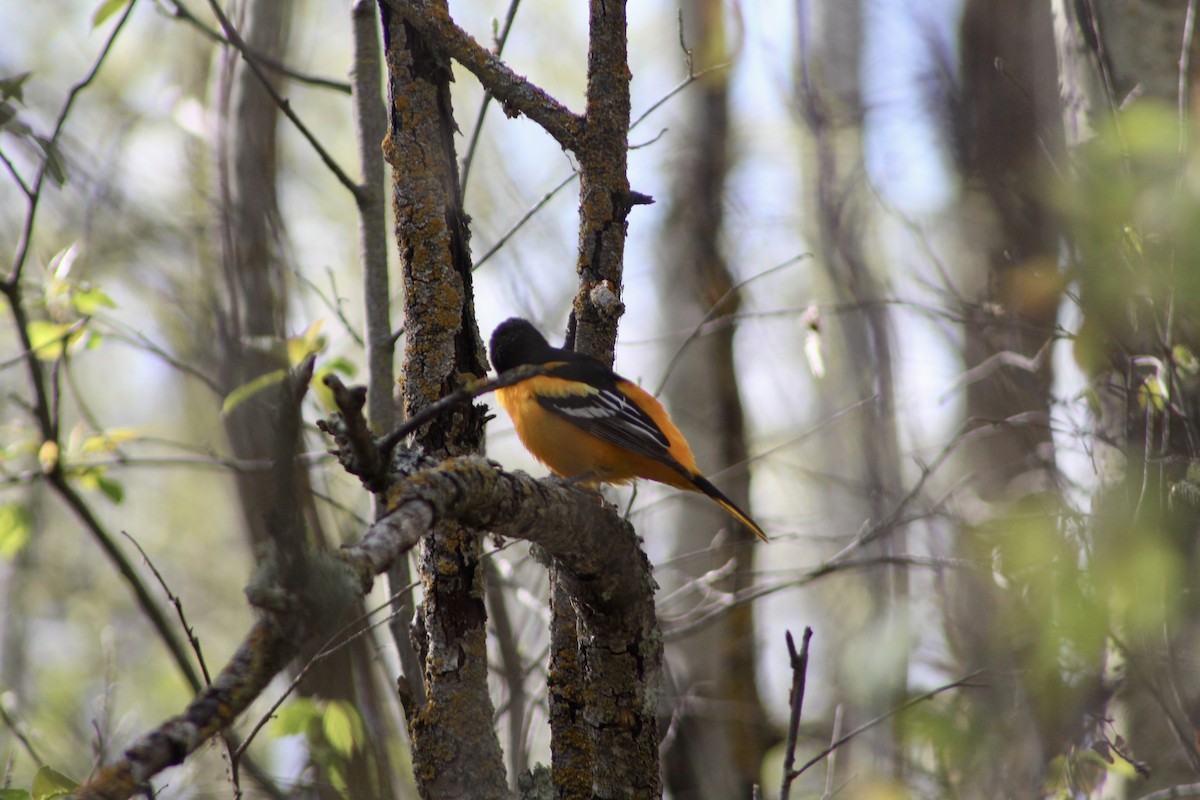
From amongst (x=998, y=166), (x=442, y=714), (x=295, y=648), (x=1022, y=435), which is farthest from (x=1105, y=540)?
(x=998, y=166)

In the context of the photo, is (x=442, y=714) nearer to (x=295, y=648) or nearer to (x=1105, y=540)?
(x=295, y=648)

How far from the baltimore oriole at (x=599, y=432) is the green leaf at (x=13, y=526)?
2284mm

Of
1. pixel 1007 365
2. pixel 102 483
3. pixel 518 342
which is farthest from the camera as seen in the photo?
pixel 1007 365

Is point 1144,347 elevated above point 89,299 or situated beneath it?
situated beneath

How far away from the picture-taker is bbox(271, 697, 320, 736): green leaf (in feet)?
13.3

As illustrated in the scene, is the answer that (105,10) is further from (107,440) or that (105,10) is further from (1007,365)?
(1007,365)

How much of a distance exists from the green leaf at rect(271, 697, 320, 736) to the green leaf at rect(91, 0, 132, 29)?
2.97 meters

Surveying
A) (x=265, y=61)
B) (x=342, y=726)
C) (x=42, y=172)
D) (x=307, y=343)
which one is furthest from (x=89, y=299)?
(x=342, y=726)

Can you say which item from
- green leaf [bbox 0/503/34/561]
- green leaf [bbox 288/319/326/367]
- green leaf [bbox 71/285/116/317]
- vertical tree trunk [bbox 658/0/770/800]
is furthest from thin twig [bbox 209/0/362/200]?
vertical tree trunk [bbox 658/0/770/800]

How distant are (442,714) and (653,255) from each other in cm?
654

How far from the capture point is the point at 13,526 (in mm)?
4668

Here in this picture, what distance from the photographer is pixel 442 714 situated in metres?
2.78

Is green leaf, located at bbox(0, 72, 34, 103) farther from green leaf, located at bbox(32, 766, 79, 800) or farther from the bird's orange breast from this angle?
green leaf, located at bbox(32, 766, 79, 800)

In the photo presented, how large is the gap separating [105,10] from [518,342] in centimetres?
240
